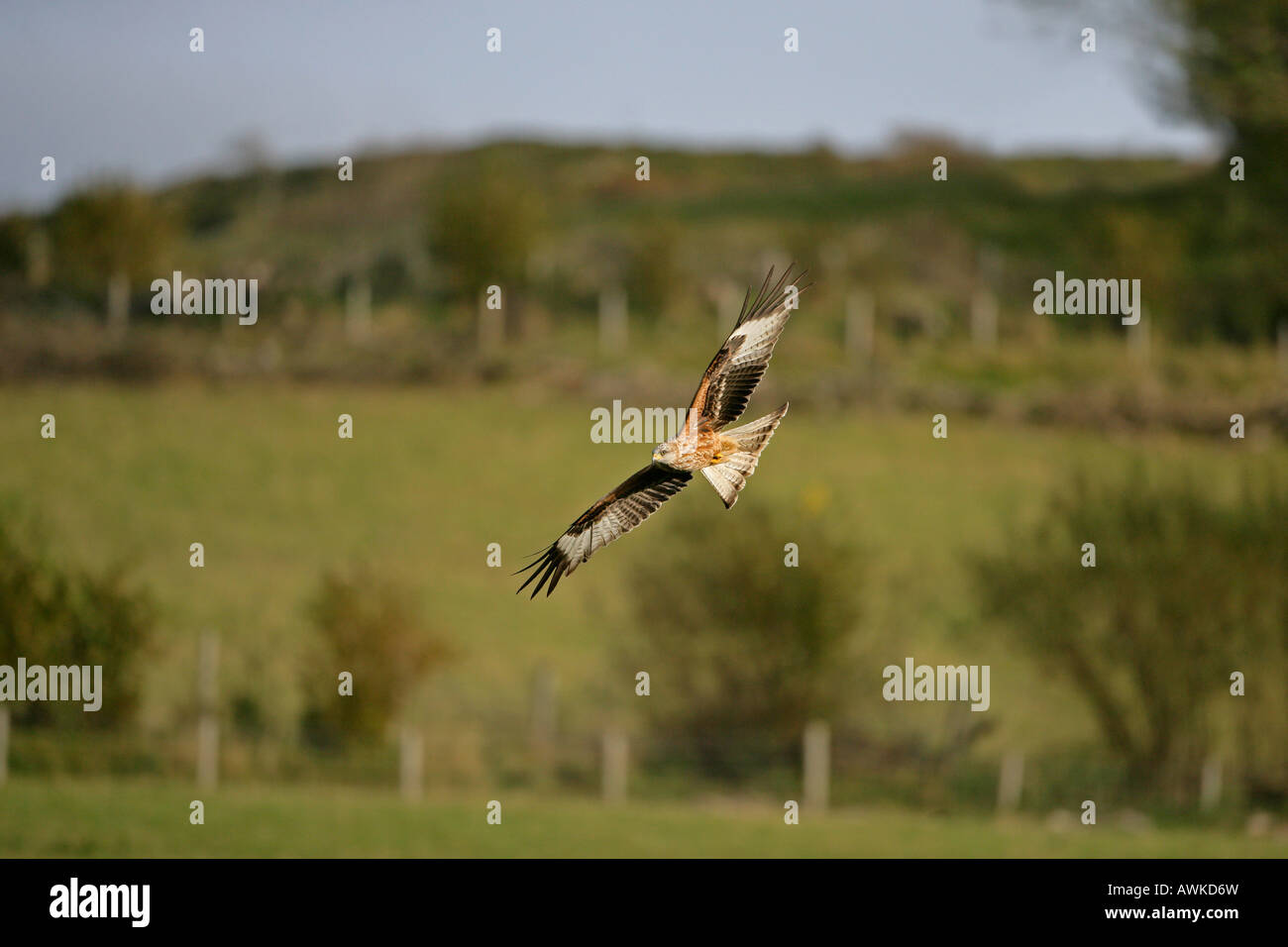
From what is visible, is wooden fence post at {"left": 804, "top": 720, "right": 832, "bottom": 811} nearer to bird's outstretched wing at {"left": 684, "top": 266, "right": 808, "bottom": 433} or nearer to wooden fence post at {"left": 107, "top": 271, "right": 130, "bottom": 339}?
bird's outstretched wing at {"left": 684, "top": 266, "right": 808, "bottom": 433}

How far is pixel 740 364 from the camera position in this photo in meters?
8.66

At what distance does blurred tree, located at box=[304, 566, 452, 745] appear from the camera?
1029 inches

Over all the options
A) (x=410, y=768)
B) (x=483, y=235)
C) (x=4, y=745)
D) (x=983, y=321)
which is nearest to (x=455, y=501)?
(x=410, y=768)

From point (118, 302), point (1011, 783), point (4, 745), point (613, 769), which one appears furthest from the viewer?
point (118, 302)

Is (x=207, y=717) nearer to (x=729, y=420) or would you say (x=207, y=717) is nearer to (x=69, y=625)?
(x=69, y=625)

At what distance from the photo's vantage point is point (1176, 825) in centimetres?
2412

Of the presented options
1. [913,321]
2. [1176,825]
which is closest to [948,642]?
[1176,825]

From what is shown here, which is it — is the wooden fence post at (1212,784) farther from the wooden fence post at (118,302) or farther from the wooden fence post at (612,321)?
the wooden fence post at (118,302)

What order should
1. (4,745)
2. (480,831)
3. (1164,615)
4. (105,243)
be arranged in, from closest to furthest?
(480,831)
(4,745)
(1164,615)
(105,243)

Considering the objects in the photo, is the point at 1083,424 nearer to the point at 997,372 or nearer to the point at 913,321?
the point at 997,372

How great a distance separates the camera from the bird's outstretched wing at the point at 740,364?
27.5 ft

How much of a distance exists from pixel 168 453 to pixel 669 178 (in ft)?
160

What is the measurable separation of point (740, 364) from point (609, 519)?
4.68 ft
